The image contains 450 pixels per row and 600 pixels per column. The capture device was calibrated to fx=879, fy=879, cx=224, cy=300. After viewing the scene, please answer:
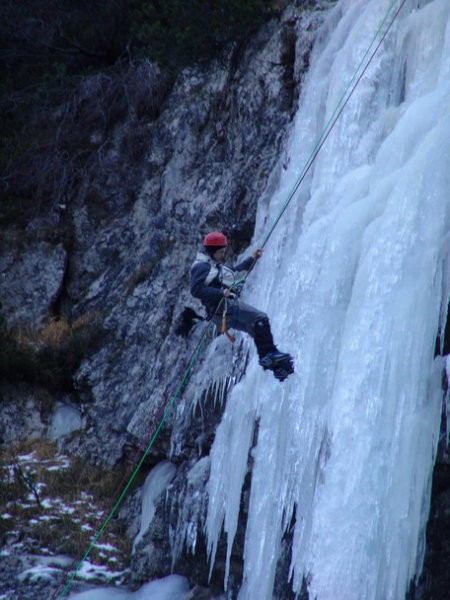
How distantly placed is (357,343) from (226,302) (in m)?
1.42

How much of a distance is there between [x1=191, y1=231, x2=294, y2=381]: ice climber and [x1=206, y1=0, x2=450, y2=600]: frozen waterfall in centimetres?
28

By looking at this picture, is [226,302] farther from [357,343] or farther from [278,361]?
[357,343]

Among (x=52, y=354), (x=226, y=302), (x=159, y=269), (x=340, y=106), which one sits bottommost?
(x=226, y=302)

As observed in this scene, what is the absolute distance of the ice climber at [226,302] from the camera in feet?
21.7

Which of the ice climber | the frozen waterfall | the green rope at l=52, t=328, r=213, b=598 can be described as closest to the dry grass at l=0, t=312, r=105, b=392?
the green rope at l=52, t=328, r=213, b=598

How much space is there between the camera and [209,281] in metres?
7.03

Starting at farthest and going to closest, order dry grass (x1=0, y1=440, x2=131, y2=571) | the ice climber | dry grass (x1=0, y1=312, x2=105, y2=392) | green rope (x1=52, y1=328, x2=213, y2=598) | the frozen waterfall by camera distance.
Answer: dry grass (x1=0, y1=312, x2=105, y2=392), dry grass (x1=0, y1=440, x2=131, y2=571), green rope (x1=52, y1=328, x2=213, y2=598), the ice climber, the frozen waterfall

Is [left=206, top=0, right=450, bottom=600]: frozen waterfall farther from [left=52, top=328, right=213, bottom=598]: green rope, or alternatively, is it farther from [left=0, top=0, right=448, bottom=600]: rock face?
[left=52, top=328, right=213, bottom=598]: green rope

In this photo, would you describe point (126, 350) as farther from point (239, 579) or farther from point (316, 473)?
point (316, 473)

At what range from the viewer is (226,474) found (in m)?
7.63

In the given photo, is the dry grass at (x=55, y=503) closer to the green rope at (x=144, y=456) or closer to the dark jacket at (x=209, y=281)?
the green rope at (x=144, y=456)

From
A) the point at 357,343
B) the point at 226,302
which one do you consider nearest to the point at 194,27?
the point at 226,302

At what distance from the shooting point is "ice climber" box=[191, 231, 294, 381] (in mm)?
6625

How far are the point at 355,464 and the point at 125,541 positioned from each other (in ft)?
14.4
